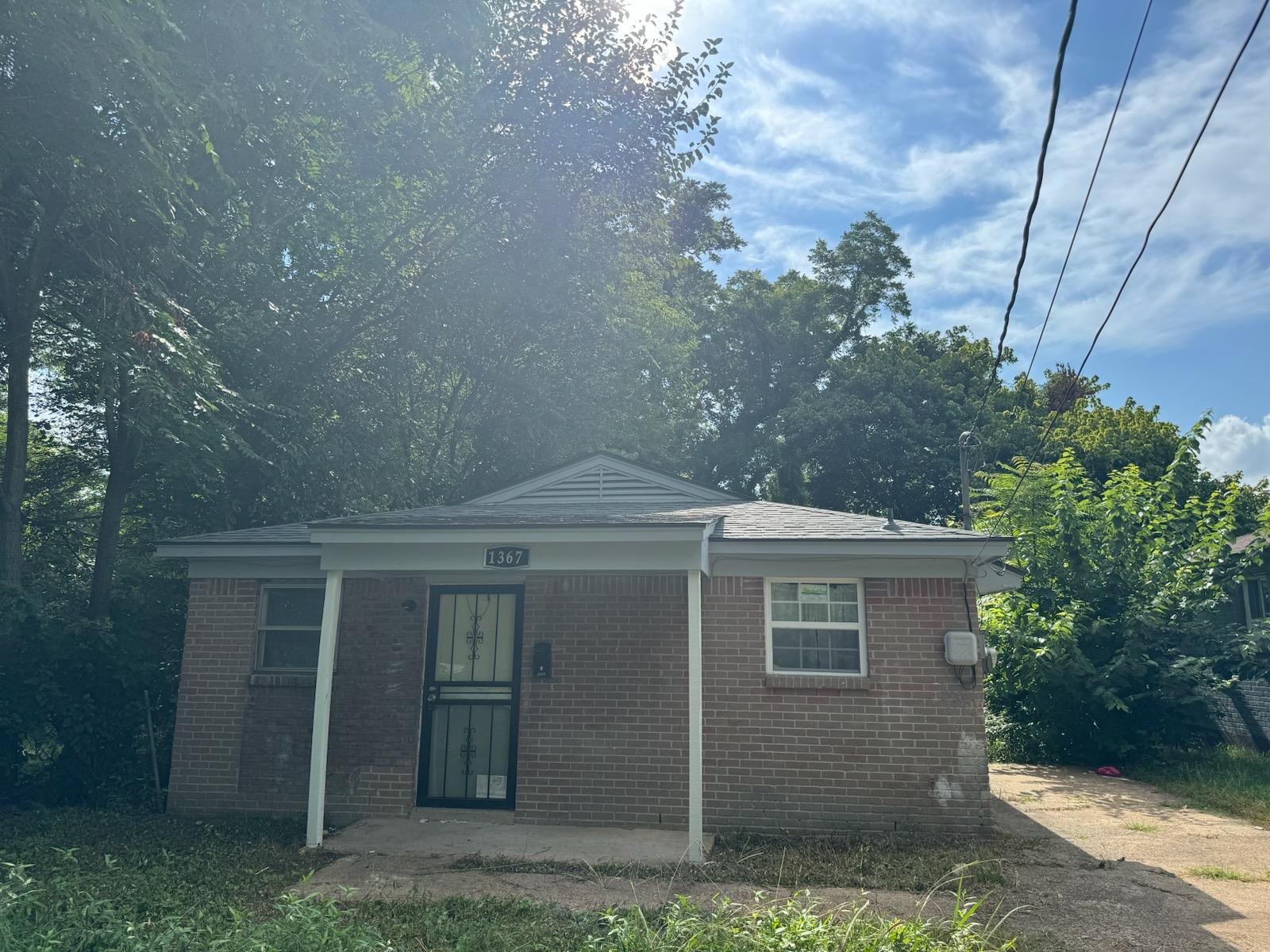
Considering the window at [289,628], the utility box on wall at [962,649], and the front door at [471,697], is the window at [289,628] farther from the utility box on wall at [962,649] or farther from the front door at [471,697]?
the utility box on wall at [962,649]

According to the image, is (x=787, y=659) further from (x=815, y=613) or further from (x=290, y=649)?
(x=290, y=649)

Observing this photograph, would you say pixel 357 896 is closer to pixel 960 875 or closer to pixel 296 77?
pixel 960 875

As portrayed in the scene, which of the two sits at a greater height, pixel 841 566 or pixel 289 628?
pixel 841 566

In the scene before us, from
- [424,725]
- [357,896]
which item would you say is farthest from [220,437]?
[357,896]

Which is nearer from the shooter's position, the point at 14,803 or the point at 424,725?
the point at 424,725

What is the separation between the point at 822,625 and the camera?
333 inches

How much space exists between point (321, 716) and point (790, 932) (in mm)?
4439

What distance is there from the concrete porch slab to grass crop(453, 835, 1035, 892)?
20cm

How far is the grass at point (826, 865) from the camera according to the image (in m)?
6.38

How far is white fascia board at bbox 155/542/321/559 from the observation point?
8.77 meters

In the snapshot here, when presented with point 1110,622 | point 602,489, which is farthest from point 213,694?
point 1110,622

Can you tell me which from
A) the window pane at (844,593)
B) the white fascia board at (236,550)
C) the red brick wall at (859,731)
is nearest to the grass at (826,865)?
the red brick wall at (859,731)

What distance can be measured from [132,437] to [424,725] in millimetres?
6954

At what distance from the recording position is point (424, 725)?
28.3 ft
